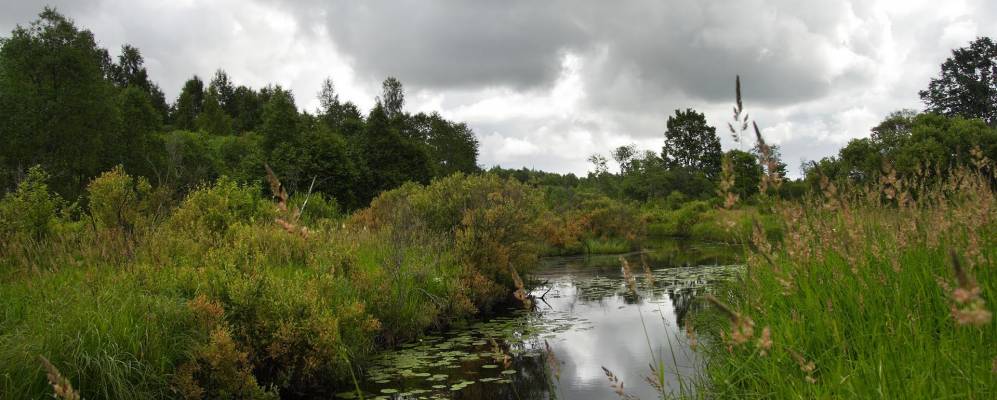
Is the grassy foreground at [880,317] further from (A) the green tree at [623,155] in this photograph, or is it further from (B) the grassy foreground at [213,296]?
(A) the green tree at [623,155]

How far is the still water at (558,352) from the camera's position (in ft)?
23.4

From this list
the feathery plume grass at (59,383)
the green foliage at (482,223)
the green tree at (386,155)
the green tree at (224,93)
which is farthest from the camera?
the green tree at (224,93)

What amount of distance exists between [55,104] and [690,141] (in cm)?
5192

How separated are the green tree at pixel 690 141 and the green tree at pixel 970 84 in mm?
18480

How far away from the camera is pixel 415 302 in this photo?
974cm

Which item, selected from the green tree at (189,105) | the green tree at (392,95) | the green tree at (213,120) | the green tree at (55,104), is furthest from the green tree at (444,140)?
the green tree at (55,104)

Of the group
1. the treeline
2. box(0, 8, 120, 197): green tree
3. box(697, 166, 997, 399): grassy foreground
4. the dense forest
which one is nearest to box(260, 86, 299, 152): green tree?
the treeline

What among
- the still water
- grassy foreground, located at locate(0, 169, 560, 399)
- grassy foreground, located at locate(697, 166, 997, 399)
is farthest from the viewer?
the still water

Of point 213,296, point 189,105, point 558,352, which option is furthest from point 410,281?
point 189,105

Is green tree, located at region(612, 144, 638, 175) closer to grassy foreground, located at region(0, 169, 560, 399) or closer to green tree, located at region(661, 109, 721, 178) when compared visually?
green tree, located at region(661, 109, 721, 178)

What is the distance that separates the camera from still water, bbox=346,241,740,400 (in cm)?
714

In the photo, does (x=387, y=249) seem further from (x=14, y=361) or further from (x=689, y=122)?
(x=689, y=122)

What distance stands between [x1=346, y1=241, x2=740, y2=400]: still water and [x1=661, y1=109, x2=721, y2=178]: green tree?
4988 centimetres

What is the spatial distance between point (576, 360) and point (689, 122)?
5866 cm
